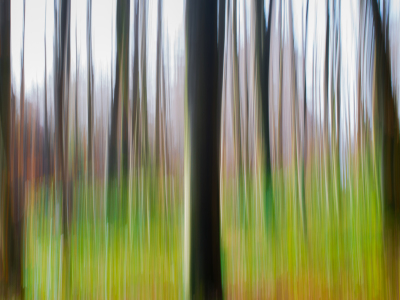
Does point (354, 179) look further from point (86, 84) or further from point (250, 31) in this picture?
point (86, 84)

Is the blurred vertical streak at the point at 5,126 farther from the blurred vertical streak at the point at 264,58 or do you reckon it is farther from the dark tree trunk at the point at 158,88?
the blurred vertical streak at the point at 264,58

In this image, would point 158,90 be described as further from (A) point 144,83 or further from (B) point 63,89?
(B) point 63,89

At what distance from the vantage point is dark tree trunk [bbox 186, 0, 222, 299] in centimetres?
91

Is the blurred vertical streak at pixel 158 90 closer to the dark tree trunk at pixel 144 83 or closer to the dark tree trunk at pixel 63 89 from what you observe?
the dark tree trunk at pixel 144 83

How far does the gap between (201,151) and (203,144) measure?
0.02m

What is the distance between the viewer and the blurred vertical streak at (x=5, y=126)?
0.97m

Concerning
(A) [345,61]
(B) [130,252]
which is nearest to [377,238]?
(A) [345,61]

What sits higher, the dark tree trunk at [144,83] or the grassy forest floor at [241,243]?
the dark tree trunk at [144,83]

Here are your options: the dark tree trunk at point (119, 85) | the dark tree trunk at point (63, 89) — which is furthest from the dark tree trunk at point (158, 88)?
the dark tree trunk at point (63, 89)

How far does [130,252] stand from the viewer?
94cm

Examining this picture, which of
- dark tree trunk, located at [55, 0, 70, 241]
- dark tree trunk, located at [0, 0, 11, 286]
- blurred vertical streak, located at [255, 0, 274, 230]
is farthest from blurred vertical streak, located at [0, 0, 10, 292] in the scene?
blurred vertical streak, located at [255, 0, 274, 230]

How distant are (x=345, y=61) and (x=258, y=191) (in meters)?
0.50

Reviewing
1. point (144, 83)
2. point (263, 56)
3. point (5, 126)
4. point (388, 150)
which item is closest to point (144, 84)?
point (144, 83)

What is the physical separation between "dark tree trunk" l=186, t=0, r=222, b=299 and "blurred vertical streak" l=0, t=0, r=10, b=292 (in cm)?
63
